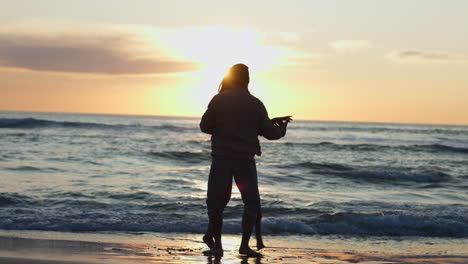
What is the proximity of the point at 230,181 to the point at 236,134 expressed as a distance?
45 centimetres

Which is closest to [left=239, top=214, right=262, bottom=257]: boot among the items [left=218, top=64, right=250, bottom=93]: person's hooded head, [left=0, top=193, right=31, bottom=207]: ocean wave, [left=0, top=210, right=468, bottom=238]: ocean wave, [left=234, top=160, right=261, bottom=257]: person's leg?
[left=234, top=160, right=261, bottom=257]: person's leg

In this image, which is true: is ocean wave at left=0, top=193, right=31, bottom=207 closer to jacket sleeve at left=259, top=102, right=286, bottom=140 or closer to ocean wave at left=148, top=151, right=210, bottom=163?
jacket sleeve at left=259, top=102, right=286, bottom=140

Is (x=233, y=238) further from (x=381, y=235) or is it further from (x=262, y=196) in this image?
(x=262, y=196)

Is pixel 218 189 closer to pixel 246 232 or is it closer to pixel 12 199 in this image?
pixel 246 232

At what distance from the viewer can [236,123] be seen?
516 centimetres

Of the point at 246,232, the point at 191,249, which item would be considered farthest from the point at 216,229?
the point at 191,249

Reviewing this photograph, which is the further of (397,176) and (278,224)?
(397,176)

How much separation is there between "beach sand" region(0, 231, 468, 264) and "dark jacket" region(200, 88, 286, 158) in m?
1.02

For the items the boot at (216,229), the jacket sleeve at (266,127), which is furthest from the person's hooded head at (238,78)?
the boot at (216,229)

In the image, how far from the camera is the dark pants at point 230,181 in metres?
5.23

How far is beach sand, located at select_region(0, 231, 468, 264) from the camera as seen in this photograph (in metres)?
5.33

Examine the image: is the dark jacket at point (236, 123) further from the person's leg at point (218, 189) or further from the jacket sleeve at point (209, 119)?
the person's leg at point (218, 189)

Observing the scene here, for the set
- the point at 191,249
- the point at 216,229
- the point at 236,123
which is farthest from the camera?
the point at 191,249

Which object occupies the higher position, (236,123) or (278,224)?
(236,123)
